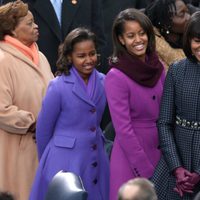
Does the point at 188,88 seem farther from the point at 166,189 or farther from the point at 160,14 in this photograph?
the point at 160,14

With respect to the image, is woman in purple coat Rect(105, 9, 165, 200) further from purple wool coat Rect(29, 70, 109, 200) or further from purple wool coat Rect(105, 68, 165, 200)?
purple wool coat Rect(29, 70, 109, 200)

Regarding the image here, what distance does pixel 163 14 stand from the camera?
639 centimetres

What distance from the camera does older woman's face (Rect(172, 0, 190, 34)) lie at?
6.26 meters

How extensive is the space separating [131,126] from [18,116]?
2.97 ft

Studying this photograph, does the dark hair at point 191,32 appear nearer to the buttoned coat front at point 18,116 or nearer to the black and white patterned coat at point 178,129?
the black and white patterned coat at point 178,129

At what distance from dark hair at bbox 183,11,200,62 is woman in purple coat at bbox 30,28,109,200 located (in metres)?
0.71

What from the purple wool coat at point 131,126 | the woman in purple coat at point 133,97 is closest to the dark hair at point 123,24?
the woman in purple coat at point 133,97

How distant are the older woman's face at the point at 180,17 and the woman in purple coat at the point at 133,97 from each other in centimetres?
74

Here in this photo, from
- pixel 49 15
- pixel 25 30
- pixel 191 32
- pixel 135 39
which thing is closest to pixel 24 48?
pixel 25 30

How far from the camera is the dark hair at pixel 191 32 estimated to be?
5172 millimetres

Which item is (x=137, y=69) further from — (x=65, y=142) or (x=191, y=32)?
(x=65, y=142)

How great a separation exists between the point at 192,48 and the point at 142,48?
0.38 metres

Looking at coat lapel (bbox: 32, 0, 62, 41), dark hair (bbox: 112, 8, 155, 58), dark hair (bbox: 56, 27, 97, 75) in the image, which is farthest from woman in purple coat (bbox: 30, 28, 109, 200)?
coat lapel (bbox: 32, 0, 62, 41)

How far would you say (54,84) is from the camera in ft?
18.6
